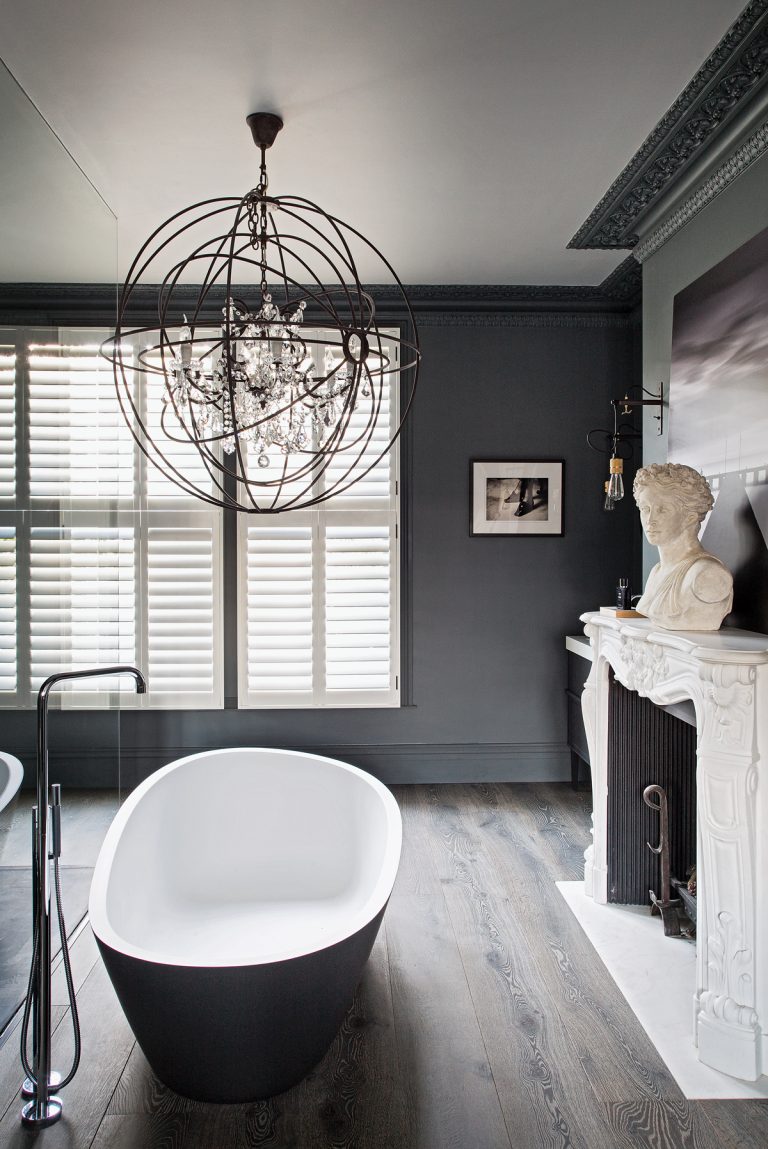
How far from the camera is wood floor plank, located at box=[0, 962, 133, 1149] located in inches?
65.4

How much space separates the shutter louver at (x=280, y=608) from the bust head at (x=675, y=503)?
2026 millimetres

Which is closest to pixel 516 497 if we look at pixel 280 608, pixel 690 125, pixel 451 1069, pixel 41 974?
pixel 280 608

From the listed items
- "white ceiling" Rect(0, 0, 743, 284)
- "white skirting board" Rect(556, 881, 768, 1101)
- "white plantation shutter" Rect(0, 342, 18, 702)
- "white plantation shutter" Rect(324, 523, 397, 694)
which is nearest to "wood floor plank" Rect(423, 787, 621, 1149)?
"white skirting board" Rect(556, 881, 768, 1101)

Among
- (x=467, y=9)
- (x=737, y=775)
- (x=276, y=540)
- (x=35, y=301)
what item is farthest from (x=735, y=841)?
(x=276, y=540)

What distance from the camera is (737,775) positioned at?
191cm

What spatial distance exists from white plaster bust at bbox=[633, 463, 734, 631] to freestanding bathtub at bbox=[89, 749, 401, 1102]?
1.11m

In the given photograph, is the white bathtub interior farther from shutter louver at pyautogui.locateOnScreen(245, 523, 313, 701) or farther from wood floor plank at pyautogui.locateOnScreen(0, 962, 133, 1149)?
shutter louver at pyautogui.locateOnScreen(245, 523, 313, 701)

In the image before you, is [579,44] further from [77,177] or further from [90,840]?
[90,840]

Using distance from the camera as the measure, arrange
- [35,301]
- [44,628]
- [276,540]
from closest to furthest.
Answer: [35,301], [44,628], [276,540]

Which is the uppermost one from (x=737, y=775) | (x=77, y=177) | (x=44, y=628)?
(x=77, y=177)

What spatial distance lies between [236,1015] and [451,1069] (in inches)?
25.1

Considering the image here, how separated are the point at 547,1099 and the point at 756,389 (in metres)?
2.02

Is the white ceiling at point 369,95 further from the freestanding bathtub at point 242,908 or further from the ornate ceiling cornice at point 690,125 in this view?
the freestanding bathtub at point 242,908

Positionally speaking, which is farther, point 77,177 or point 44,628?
point 77,177
